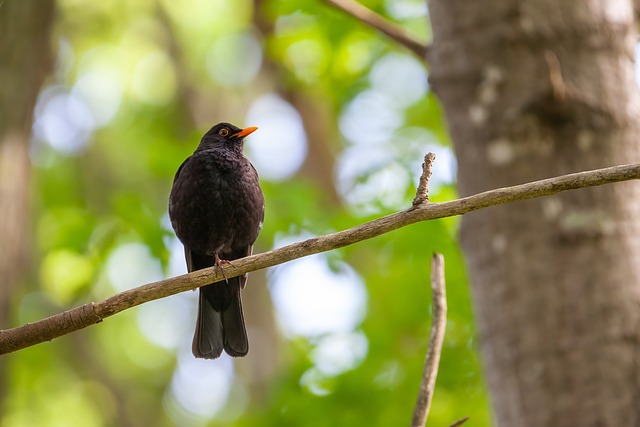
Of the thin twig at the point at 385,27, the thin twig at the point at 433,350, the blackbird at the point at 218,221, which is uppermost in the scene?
the thin twig at the point at 385,27

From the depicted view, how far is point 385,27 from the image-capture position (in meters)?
4.37

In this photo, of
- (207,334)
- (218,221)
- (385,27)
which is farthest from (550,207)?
(207,334)

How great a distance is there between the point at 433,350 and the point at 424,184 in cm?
72

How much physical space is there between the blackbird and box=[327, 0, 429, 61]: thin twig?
3.17 ft

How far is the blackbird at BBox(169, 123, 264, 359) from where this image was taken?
14.2 feet

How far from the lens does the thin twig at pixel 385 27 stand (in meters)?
4.29

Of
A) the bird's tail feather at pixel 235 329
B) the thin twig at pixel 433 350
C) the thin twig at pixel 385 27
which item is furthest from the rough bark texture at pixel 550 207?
the bird's tail feather at pixel 235 329

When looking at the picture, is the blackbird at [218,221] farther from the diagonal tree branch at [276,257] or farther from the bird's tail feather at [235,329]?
the diagonal tree branch at [276,257]

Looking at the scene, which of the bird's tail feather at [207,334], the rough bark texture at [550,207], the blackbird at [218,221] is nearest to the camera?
the rough bark texture at [550,207]

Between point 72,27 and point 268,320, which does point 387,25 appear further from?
A: point 72,27

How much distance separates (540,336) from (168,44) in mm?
7871

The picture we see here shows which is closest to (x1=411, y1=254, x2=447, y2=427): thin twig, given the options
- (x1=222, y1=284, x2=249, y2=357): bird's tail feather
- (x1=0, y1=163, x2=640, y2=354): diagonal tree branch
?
(x1=0, y1=163, x2=640, y2=354): diagonal tree branch

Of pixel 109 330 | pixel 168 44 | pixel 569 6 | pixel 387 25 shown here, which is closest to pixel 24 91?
pixel 387 25

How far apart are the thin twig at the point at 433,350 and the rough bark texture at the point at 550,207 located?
0.61m
